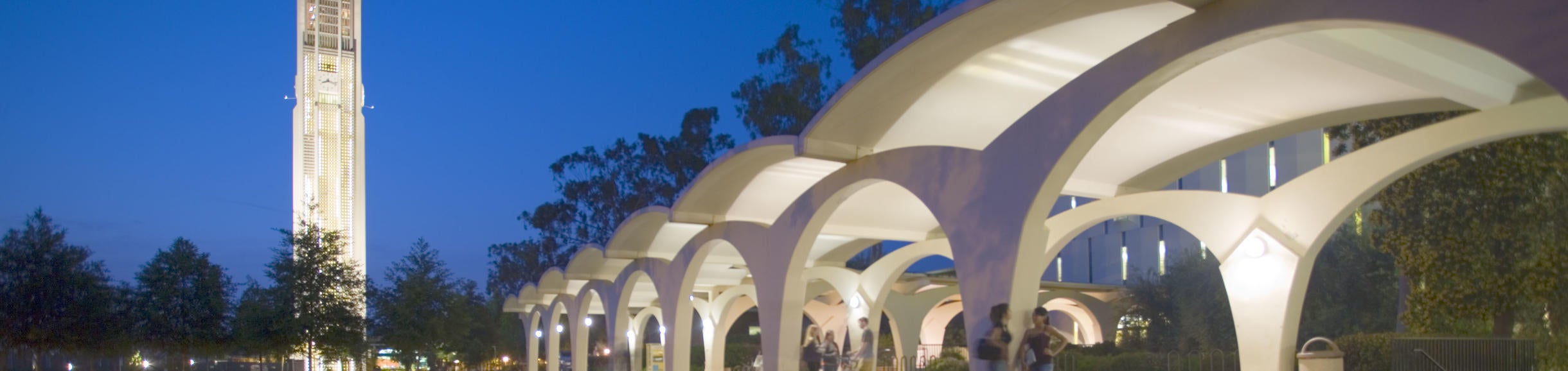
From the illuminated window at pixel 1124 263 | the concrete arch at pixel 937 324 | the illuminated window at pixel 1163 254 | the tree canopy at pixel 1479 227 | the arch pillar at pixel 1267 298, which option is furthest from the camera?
the illuminated window at pixel 1124 263

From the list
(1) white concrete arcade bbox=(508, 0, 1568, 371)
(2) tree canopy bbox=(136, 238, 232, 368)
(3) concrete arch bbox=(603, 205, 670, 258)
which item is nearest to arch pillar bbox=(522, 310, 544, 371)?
(2) tree canopy bbox=(136, 238, 232, 368)

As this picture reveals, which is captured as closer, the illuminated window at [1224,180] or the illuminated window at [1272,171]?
the illuminated window at [1272,171]

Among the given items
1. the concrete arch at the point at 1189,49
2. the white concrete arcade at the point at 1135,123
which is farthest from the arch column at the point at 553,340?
the concrete arch at the point at 1189,49

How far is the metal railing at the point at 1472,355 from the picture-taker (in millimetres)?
13836

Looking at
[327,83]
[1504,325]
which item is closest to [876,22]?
[1504,325]

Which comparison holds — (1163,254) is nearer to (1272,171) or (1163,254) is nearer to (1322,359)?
(1272,171)

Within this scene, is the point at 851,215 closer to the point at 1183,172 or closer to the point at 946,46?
the point at 1183,172

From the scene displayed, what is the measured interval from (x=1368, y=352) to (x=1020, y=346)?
9.98 meters

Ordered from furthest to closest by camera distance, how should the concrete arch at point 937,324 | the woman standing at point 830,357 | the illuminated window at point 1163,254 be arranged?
1. the illuminated window at point 1163,254
2. the concrete arch at point 937,324
3. the woman standing at point 830,357

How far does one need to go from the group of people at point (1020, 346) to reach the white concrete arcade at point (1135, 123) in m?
0.16

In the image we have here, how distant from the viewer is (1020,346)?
31.7 ft

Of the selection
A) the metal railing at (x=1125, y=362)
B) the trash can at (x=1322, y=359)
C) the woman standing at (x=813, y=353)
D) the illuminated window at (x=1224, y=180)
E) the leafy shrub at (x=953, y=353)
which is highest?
the illuminated window at (x=1224, y=180)

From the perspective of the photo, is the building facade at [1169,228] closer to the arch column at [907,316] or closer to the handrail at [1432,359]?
the arch column at [907,316]

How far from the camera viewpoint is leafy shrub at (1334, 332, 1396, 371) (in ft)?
54.9
